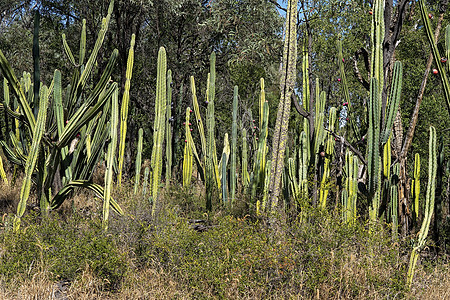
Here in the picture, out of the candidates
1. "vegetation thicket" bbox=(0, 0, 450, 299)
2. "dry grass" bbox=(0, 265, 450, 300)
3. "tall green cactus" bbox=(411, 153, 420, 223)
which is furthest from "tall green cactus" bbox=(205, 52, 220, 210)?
"tall green cactus" bbox=(411, 153, 420, 223)

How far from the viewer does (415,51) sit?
9.23 meters

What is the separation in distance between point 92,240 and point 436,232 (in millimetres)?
3519

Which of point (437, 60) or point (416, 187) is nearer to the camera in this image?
point (437, 60)

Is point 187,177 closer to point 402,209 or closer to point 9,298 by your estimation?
point 402,209

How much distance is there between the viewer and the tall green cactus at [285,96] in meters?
4.18

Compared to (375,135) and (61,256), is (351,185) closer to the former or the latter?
(375,135)

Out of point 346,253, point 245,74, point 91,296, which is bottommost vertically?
point 91,296

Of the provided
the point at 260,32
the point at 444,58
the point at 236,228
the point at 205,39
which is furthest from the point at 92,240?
the point at 205,39

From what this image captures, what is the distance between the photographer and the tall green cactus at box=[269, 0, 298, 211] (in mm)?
4176

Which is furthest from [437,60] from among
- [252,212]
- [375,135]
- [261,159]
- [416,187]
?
[252,212]

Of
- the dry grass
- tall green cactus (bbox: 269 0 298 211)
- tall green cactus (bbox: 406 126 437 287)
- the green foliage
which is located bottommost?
the dry grass

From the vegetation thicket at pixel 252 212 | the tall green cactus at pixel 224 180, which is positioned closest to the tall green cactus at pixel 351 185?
the vegetation thicket at pixel 252 212

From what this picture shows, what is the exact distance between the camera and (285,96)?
4176 mm

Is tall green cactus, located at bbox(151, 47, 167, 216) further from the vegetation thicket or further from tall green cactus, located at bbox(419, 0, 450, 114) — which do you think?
tall green cactus, located at bbox(419, 0, 450, 114)
